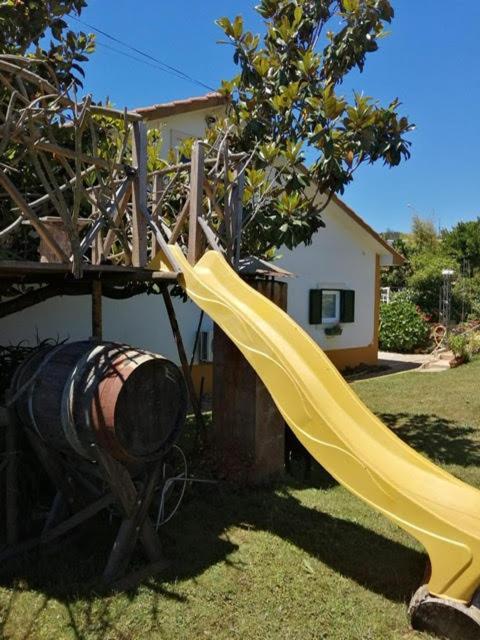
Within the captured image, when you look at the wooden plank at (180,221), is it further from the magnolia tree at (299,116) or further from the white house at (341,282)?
the white house at (341,282)

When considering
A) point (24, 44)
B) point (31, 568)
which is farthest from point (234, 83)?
point (31, 568)

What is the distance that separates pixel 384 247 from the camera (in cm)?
1606

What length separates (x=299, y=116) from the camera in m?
7.31

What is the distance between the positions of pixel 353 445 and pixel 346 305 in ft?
37.4

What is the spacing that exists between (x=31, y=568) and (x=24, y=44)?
5.18 m

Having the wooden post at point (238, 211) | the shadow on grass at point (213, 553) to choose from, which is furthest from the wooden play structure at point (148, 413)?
the wooden post at point (238, 211)

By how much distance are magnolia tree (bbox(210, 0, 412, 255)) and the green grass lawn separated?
337cm

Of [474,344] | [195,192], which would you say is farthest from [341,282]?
[195,192]

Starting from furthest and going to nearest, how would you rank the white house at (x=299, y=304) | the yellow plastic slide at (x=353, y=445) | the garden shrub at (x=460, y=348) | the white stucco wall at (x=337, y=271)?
the garden shrub at (x=460, y=348)
the white stucco wall at (x=337, y=271)
the white house at (x=299, y=304)
the yellow plastic slide at (x=353, y=445)

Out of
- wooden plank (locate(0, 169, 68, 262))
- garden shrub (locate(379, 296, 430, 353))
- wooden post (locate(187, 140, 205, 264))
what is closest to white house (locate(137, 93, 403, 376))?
garden shrub (locate(379, 296, 430, 353))

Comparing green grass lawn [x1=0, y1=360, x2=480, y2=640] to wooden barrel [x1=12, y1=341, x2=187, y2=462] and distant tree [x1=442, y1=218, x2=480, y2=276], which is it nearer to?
wooden barrel [x1=12, y1=341, x2=187, y2=462]

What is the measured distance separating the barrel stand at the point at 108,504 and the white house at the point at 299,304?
3.00 meters

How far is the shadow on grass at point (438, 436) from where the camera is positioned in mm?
7254

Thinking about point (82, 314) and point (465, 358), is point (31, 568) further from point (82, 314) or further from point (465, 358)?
point (465, 358)
